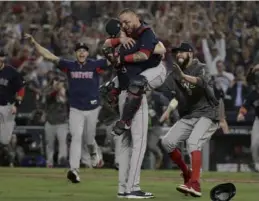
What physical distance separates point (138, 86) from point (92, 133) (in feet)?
16.9

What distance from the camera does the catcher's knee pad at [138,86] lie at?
1085 centimetres

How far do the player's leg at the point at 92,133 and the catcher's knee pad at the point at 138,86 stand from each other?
4.61m

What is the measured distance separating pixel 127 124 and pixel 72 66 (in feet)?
14.3

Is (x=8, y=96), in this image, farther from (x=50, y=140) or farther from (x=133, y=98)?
(x=133, y=98)

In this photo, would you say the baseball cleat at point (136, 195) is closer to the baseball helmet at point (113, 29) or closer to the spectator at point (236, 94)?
the baseball helmet at point (113, 29)

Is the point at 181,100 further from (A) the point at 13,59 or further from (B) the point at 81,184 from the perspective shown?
(A) the point at 13,59

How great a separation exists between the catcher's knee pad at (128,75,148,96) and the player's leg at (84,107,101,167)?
15.1 feet

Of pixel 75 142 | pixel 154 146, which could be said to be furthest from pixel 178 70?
pixel 154 146

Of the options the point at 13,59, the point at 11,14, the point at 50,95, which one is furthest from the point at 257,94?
the point at 11,14

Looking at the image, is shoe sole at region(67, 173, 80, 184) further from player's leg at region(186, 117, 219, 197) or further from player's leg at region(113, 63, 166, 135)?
player's leg at region(113, 63, 166, 135)

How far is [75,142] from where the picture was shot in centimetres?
1472

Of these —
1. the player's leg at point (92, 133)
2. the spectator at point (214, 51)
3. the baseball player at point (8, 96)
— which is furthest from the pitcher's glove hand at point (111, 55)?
the spectator at point (214, 51)

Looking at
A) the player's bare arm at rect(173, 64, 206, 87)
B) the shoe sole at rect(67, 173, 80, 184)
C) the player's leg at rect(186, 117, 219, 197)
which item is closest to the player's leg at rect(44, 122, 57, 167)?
the shoe sole at rect(67, 173, 80, 184)

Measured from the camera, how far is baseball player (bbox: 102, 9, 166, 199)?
35.9 ft
